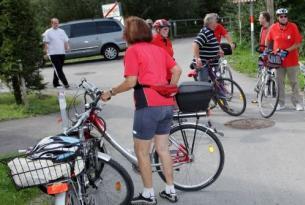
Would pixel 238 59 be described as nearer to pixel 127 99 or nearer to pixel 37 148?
pixel 127 99

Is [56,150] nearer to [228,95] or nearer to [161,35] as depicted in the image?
[161,35]

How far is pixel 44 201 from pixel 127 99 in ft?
22.3

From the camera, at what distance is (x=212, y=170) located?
6.07 metres

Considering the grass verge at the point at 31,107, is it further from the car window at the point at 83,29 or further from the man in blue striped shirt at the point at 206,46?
the car window at the point at 83,29

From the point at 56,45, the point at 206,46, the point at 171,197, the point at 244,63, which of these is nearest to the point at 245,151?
the point at 171,197

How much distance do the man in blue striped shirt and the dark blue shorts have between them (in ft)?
14.3

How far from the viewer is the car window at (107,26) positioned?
944 inches

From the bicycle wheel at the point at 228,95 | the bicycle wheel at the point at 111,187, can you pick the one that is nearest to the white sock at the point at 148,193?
the bicycle wheel at the point at 111,187

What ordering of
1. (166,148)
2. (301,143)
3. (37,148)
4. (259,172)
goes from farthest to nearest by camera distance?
(301,143)
(259,172)
(166,148)
(37,148)

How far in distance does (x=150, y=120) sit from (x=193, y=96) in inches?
26.3

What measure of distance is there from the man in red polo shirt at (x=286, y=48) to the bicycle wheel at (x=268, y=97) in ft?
0.73

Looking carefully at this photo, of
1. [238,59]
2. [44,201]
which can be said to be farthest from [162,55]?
[238,59]

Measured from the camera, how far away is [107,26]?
24.1 metres

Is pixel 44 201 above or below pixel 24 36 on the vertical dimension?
below
